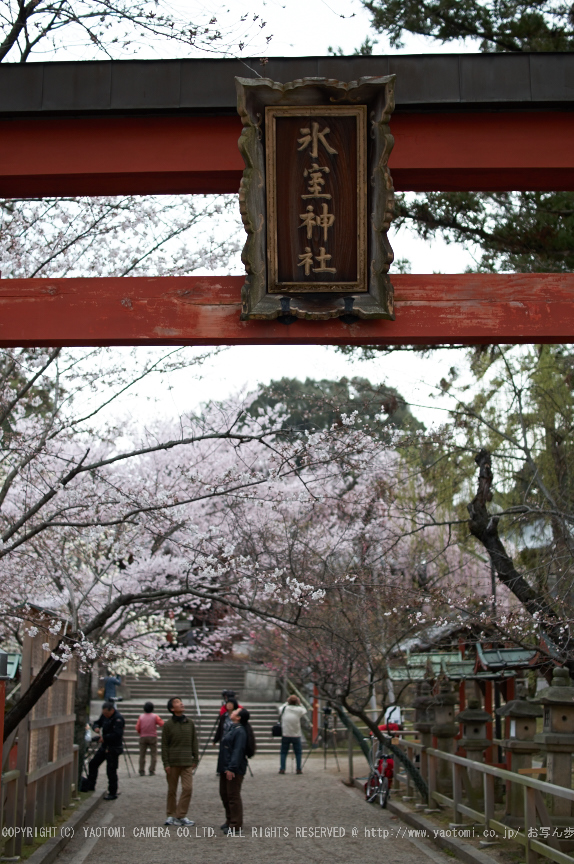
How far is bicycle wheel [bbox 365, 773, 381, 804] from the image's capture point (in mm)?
12734

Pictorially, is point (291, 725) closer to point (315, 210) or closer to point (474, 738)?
point (474, 738)

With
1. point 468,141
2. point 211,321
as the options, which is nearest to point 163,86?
point 211,321

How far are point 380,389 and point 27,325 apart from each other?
246 inches

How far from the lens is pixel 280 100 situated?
16.6 ft

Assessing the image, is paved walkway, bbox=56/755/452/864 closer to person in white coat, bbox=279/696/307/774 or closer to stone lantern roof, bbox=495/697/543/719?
stone lantern roof, bbox=495/697/543/719

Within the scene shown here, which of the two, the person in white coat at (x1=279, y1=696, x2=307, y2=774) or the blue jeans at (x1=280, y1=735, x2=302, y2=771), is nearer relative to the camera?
the person in white coat at (x1=279, y1=696, x2=307, y2=774)

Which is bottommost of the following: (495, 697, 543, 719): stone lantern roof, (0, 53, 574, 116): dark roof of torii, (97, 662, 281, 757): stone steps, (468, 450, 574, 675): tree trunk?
(97, 662, 281, 757): stone steps

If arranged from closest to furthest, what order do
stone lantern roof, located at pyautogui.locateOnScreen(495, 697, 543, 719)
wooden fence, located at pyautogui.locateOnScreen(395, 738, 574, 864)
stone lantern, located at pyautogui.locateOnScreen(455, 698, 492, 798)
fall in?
wooden fence, located at pyautogui.locateOnScreen(395, 738, 574, 864) → stone lantern roof, located at pyautogui.locateOnScreen(495, 697, 543, 719) → stone lantern, located at pyautogui.locateOnScreen(455, 698, 492, 798)

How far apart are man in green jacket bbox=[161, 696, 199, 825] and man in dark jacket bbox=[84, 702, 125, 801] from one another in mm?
2980

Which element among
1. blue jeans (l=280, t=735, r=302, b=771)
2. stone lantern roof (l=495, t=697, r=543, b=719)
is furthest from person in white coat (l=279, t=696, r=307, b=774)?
stone lantern roof (l=495, t=697, r=543, b=719)

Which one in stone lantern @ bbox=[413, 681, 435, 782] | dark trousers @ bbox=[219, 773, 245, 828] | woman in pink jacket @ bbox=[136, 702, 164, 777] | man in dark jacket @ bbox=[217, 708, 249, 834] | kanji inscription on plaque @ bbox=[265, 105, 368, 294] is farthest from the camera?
woman in pink jacket @ bbox=[136, 702, 164, 777]

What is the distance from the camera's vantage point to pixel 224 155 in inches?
221

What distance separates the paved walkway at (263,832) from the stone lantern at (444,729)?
0.75 metres

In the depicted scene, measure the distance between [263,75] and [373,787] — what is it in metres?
10.5
